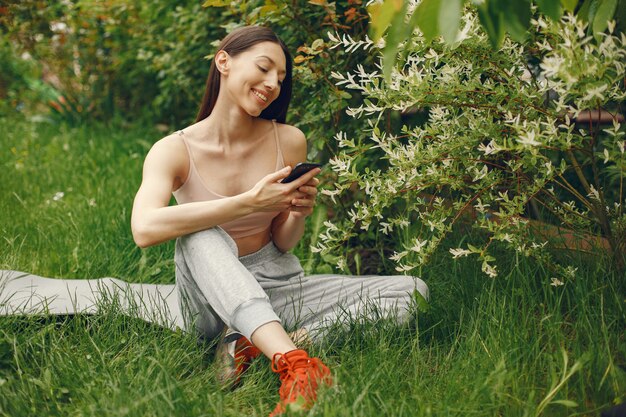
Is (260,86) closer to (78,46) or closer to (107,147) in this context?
(107,147)

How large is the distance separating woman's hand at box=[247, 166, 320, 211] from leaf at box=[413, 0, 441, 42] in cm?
110

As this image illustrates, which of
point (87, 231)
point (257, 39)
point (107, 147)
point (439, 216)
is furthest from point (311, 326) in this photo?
point (107, 147)

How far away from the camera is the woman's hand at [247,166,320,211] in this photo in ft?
8.20

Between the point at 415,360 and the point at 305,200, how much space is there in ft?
2.33

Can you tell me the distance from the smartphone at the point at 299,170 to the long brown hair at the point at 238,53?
45 centimetres

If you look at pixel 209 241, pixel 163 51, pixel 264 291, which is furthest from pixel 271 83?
pixel 163 51

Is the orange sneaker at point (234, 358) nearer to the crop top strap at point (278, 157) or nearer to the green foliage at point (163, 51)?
the crop top strap at point (278, 157)

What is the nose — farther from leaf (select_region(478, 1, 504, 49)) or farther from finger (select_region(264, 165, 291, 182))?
leaf (select_region(478, 1, 504, 49))

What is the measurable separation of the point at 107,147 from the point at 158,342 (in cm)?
348

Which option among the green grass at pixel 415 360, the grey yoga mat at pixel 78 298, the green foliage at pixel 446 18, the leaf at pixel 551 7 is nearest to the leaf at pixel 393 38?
the green foliage at pixel 446 18

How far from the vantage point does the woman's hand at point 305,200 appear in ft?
8.68

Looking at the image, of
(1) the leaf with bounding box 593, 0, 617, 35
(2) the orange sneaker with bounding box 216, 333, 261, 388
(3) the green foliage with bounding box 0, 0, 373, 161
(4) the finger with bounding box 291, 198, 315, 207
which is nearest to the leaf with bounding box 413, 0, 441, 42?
(1) the leaf with bounding box 593, 0, 617, 35

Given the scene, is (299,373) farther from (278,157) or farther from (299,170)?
(278,157)

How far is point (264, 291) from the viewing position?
8.50ft
